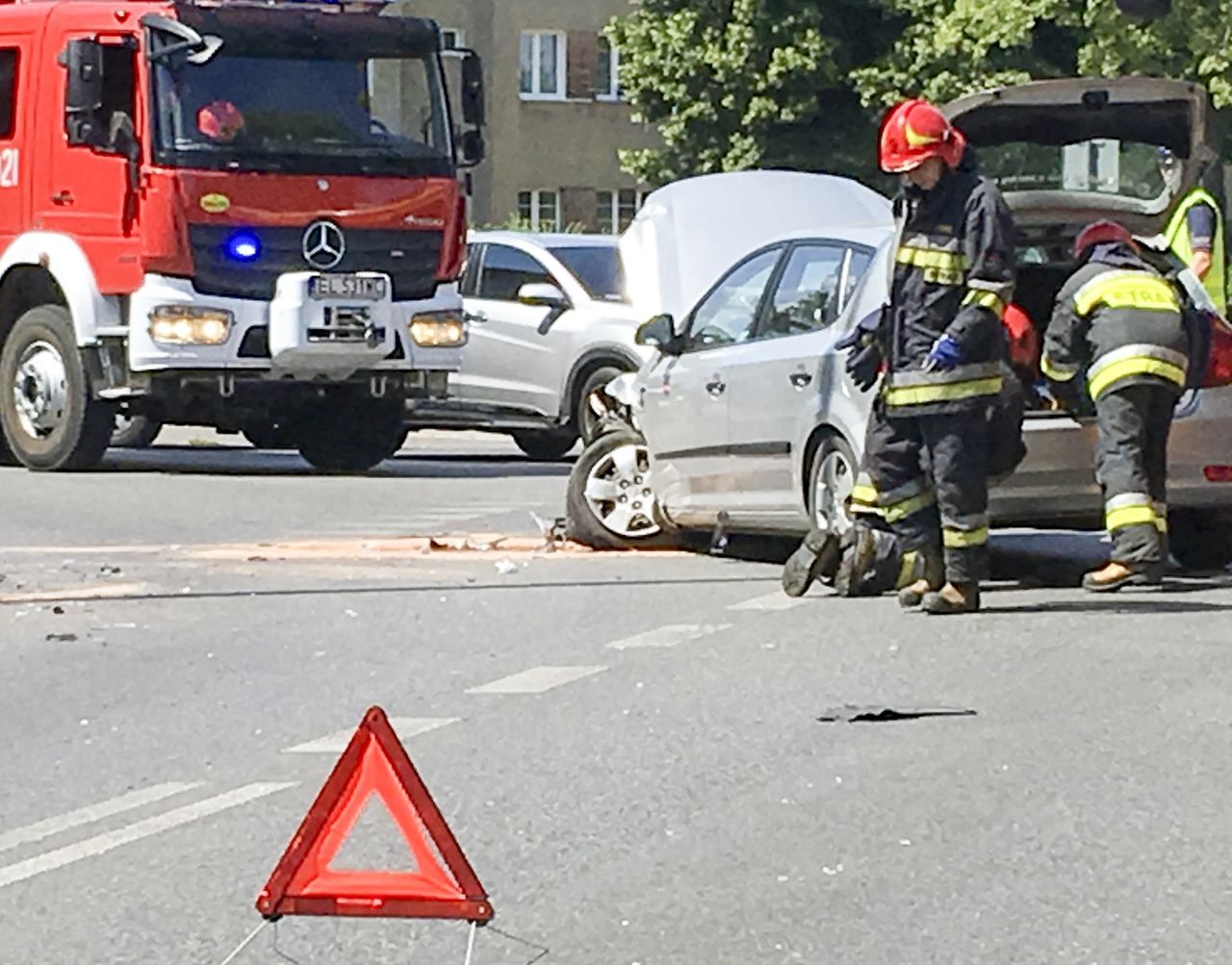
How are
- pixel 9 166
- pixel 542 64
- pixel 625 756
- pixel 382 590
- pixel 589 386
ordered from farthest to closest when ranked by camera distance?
1. pixel 542 64
2. pixel 589 386
3. pixel 9 166
4. pixel 382 590
5. pixel 625 756

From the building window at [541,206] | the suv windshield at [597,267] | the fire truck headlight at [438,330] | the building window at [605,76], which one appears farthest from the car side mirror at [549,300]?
the building window at [605,76]

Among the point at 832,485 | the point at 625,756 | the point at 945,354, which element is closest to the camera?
the point at 625,756

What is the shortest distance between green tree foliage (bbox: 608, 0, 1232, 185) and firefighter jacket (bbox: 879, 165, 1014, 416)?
1316 inches

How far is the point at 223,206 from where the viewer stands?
1805cm

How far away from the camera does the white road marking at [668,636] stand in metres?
10.5

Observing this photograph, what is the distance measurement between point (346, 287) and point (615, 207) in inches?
1519

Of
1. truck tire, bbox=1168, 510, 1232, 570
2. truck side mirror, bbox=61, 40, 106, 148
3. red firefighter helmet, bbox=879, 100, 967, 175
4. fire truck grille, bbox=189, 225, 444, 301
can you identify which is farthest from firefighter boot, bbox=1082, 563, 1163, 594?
truck side mirror, bbox=61, 40, 106, 148

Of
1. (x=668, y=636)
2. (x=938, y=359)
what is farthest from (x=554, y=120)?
(x=668, y=636)

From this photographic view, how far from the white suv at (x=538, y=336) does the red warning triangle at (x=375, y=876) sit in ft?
47.3

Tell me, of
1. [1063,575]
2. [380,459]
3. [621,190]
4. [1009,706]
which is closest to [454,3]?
[621,190]

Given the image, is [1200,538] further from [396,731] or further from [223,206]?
[223,206]

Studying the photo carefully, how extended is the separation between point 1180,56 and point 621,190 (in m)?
16.8

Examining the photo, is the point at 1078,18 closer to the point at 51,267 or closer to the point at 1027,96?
the point at 51,267

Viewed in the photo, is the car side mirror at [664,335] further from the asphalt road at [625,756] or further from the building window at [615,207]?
the building window at [615,207]
